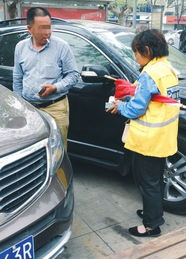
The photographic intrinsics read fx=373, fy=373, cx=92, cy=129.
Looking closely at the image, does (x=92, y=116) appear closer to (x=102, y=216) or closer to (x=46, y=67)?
(x=46, y=67)

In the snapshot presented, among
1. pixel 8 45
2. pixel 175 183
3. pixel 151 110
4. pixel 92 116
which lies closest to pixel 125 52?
pixel 92 116

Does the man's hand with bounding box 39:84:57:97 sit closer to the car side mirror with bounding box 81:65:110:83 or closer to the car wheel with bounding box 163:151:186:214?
the car side mirror with bounding box 81:65:110:83

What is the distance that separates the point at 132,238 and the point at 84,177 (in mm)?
1211

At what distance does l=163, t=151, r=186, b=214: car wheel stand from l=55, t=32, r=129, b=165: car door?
0.49 m

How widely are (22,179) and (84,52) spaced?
2.02 meters

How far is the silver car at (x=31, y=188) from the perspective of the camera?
6.24ft

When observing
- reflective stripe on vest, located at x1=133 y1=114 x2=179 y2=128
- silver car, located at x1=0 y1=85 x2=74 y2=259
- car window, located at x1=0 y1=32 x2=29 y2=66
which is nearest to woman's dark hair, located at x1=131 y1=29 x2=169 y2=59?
reflective stripe on vest, located at x1=133 y1=114 x2=179 y2=128

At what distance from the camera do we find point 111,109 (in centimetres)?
288

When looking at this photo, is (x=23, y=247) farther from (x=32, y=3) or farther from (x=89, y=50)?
(x=32, y=3)

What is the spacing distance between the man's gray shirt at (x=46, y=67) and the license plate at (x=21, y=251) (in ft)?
4.92

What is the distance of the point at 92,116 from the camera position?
3580mm

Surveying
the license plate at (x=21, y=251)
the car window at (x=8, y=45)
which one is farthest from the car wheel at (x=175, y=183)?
the car window at (x=8, y=45)

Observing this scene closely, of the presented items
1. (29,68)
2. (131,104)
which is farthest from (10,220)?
(29,68)

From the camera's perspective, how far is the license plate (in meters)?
1.86
